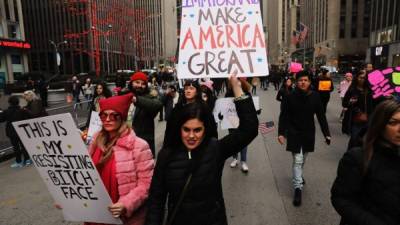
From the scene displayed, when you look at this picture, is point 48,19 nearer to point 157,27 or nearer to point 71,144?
point 157,27

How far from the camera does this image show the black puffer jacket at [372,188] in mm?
1869

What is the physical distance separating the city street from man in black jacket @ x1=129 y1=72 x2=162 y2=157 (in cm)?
152

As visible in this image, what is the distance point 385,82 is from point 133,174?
368 cm

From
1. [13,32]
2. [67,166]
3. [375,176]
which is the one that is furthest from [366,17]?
[67,166]

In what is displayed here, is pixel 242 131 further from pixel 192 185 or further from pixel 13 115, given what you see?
pixel 13 115

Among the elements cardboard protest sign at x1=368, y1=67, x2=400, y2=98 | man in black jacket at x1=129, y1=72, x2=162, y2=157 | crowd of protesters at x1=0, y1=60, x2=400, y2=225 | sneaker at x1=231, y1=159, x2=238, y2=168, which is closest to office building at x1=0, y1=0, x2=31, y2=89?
sneaker at x1=231, y1=159, x2=238, y2=168

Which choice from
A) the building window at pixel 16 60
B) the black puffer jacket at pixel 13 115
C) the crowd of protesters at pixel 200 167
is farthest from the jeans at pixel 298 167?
the building window at pixel 16 60

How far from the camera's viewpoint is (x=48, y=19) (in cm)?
6825

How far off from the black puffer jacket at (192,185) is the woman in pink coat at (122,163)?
195 mm

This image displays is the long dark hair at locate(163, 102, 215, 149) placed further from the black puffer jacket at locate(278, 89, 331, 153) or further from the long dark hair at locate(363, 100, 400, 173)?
the black puffer jacket at locate(278, 89, 331, 153)

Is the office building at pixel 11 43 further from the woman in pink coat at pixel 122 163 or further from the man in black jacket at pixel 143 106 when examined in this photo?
the woman in pink coat at pixel 122 163

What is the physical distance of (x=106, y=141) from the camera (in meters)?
2.48

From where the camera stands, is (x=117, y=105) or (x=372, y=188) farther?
(x=117, y=105)

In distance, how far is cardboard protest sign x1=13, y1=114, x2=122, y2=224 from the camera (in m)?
2.15
